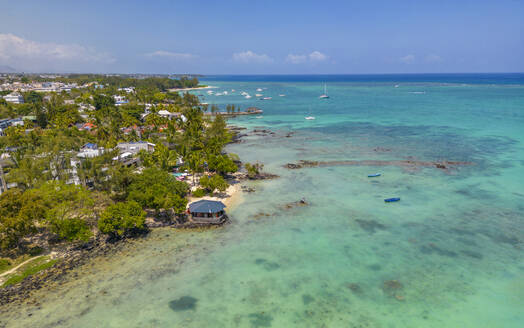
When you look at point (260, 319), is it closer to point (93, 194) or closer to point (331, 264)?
point (331, 264)

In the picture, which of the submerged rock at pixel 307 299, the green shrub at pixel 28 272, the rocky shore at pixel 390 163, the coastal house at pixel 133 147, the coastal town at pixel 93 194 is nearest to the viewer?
the submerged rock at pixel 307 299

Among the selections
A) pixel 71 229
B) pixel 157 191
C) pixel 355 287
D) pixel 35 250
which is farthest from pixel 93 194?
pixel 355 287

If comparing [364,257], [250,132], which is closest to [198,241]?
[364,257]

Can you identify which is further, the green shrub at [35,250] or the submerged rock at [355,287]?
the green shrub at [35,250]

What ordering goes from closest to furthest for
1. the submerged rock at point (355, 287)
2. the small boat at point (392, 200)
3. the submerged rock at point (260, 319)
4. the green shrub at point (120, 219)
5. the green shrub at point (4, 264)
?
the submerged rock at point (260, 319), the submerged rock at point (355, 287), the green shrub at point (4, 264), the green shrub at point (120, 219), the small boat at point (392, 200)

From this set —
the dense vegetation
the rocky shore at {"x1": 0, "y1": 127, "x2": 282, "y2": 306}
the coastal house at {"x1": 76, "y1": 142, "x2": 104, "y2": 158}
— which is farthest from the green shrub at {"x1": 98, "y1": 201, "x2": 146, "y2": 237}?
the coastal house at {"x1": 76, "y1": 142, "x2": 104, "y2": 158}

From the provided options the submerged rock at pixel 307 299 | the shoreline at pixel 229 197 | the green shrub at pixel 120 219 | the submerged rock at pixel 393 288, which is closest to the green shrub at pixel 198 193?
the shoreline at pixel 229 197

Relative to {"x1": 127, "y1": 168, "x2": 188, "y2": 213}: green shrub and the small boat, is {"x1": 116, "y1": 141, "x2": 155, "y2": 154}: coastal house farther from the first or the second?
the small boat

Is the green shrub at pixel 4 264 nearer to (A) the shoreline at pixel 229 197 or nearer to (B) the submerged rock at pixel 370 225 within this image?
(A) the shoreline at pixel 229 197
